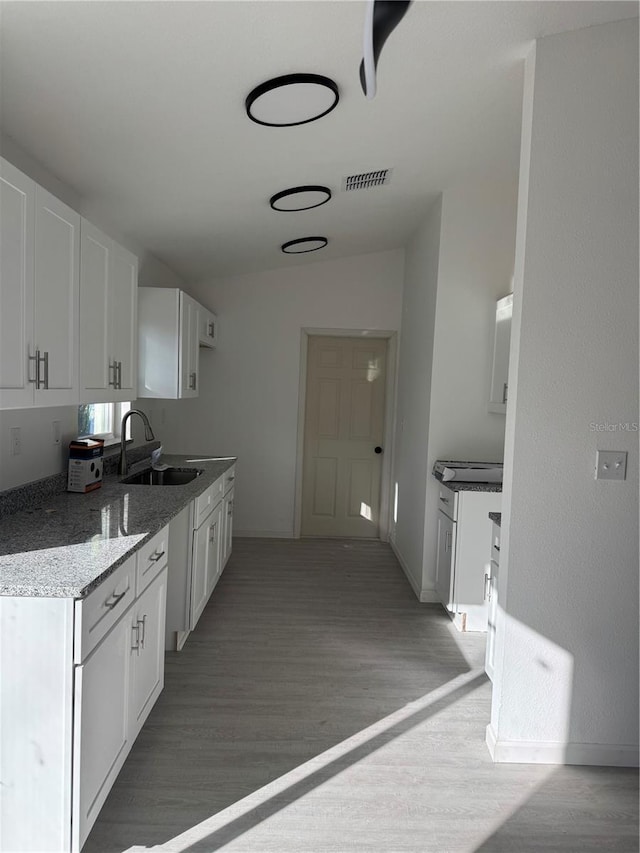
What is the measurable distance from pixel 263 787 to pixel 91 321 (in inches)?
76.4

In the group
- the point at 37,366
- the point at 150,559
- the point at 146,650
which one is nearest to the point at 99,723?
the point at 146,650

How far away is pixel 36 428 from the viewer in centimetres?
279

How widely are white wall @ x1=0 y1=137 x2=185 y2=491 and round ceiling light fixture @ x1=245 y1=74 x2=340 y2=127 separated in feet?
3.17

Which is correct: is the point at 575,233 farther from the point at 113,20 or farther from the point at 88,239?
the point at 88,239

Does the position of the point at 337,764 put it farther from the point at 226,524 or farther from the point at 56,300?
the point at 226,524

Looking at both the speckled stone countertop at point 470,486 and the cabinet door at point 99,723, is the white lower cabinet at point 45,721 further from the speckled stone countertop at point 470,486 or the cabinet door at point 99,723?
the speckled stone countertop at point 470,486

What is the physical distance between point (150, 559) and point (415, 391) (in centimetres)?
292

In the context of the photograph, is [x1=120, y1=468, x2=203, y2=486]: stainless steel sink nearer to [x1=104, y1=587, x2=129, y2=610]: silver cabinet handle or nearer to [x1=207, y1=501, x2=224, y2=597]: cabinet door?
[x1=207, y1=501, x2=224, y2=597]: cabinet door

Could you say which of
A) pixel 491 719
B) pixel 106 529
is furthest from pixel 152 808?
pixel 491 719

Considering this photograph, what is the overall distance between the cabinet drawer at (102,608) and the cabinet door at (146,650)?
0.13m

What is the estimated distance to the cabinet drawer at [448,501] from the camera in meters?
3.65

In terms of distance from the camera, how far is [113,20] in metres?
→ 1.76

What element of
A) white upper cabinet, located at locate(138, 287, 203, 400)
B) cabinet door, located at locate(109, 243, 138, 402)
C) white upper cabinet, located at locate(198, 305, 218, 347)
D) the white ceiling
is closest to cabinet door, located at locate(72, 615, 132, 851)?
cabinet door, located at locate(109, 243, 138, 402)

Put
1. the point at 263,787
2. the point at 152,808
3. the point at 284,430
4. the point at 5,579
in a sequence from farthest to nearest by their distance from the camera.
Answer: the point at 284,430, the point at 263,787, the point at 152,808, the point at 5,579
